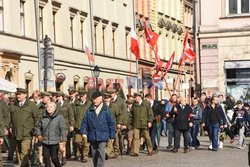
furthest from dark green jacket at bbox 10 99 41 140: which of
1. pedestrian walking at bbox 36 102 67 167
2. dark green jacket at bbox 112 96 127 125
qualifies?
dark green jacket at bbox 112 96 127 125

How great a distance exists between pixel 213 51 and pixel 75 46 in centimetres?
757

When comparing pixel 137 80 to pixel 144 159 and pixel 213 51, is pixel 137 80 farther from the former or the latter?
pixel 144 159

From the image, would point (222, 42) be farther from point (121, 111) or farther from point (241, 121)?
point (121, 111)

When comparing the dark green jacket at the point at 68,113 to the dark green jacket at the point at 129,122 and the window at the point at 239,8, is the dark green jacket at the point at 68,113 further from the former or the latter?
the window at the point at 239,8

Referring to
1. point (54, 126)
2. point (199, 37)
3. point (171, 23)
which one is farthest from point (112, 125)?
point (171, 23)

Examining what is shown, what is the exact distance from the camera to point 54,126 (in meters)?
16.8

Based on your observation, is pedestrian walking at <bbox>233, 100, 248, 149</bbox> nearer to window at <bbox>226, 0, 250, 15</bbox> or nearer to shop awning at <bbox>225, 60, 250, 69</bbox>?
shop awning at <bbox>225, 60, 250, 69</bbox>

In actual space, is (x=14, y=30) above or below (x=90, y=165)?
above

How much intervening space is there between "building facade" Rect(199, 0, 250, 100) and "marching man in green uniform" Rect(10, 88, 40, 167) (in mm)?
27142

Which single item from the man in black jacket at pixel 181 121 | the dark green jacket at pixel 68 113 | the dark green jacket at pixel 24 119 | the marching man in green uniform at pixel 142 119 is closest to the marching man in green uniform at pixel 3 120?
the dark green jacket at pixel 24 119

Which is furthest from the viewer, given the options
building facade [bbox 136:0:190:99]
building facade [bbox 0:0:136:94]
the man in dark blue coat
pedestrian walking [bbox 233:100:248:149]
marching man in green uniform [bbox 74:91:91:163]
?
building facade [bbox 136:0:190:99]

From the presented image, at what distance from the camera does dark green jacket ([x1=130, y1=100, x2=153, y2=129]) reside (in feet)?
80.5

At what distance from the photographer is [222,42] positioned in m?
44.9

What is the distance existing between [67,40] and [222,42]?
829cm
